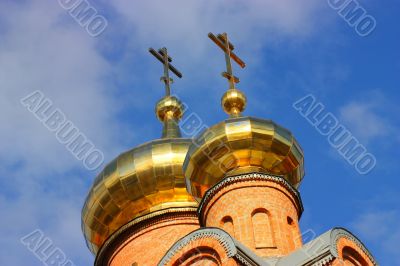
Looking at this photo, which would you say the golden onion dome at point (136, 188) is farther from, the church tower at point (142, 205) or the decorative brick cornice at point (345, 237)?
the decorative brick cornice at point (345, 237)

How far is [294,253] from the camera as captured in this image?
10422 millimetres

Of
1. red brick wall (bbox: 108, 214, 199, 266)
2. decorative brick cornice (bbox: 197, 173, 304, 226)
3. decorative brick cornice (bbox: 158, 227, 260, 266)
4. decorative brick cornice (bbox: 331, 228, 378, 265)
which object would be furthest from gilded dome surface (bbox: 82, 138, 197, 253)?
decorative brick cornice (bbox: 331, 228, 378, 265)

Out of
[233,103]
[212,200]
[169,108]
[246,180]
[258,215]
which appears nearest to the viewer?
[258,215]

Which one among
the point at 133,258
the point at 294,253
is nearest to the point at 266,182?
the point at 294,253

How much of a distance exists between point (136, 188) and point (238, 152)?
2.53 metres

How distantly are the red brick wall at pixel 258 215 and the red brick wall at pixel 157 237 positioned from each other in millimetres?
1923

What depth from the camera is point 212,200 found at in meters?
11.8

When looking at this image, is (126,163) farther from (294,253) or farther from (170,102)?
(294,253)

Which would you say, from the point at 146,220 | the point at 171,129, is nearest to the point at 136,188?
the point at 146,220

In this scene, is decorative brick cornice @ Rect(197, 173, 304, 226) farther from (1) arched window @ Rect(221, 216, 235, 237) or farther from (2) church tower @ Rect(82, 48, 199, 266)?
(2) church tower @ Rect(82, 48, 199, 266)

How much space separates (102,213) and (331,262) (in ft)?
17.8

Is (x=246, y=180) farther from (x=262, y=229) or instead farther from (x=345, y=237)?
(x=345, y=237)

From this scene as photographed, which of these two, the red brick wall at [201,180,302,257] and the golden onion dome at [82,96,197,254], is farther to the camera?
the golden onion dome at [82,96,197,254]

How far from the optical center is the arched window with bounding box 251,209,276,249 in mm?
11095
